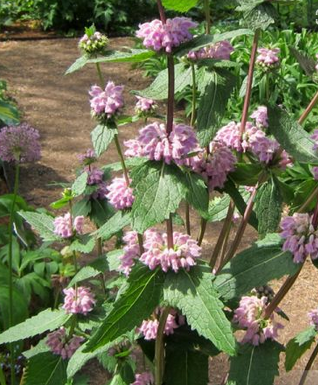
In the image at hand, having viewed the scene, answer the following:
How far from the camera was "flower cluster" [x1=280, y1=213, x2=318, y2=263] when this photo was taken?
54.5 inches

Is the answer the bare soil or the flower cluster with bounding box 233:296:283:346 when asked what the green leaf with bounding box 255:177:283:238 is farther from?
the bare soil

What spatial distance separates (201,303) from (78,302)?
0.77 meters

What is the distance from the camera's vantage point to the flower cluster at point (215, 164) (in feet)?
4.79

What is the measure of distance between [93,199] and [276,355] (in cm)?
91

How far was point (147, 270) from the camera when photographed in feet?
4.67

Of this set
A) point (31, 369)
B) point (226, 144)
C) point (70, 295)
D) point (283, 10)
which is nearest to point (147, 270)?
point (226, 144)

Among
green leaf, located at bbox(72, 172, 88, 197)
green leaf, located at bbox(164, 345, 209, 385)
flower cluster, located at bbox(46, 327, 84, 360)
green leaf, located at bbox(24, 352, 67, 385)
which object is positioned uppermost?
green leaf, located at bbox(72, 172, 88, 197)

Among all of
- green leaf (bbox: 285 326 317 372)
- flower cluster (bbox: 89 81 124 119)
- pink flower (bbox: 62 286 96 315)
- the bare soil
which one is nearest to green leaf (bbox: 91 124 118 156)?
flower cluster (bbox: 89 81 124 119)

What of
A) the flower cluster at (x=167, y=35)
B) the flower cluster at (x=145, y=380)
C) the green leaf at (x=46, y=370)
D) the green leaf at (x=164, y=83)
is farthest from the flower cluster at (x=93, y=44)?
the green leaf at (x=46, y=370)

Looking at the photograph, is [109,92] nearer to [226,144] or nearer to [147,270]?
[226,144]

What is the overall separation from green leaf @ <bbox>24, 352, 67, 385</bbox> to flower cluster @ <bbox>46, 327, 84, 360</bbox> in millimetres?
21

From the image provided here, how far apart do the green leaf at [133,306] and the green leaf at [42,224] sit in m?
0.74

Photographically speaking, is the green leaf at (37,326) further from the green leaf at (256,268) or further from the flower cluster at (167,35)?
the flower cluster at (167,35)

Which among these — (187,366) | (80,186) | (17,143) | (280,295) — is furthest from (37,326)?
(280,295)
